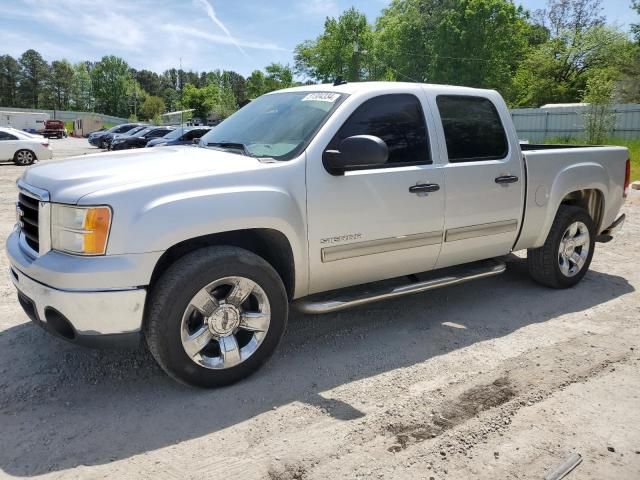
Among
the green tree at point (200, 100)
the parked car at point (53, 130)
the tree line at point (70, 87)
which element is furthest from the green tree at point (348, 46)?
the tree line at point (70, 87)

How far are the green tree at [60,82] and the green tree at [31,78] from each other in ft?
4.67

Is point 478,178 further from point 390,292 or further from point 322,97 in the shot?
point 322,97

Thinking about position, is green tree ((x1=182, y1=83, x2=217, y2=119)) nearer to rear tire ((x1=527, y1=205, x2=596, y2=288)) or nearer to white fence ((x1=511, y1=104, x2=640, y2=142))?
white fence ((x1=511, y1=104, x2=640, y2=142))

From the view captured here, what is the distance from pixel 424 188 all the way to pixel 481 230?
2.56 ft

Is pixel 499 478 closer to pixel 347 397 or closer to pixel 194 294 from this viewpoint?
pixel 347 397

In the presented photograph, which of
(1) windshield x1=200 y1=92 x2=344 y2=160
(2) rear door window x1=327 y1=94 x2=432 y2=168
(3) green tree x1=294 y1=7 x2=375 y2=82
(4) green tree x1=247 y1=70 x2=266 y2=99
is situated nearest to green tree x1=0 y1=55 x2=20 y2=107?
(4) green tree x1=247 y1=70 x2=266 y2=99

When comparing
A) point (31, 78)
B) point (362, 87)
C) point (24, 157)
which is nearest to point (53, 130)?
point (24, 157)

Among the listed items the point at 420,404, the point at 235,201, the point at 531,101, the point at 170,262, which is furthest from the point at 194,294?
the point at 531,101

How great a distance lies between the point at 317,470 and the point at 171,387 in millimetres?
1220

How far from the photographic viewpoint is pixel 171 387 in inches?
132

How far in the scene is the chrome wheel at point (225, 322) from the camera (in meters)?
3.16

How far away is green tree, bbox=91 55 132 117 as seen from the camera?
11038cm

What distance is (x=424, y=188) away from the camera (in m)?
4.00

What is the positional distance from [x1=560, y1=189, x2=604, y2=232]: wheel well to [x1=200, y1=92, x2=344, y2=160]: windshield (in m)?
2.99
